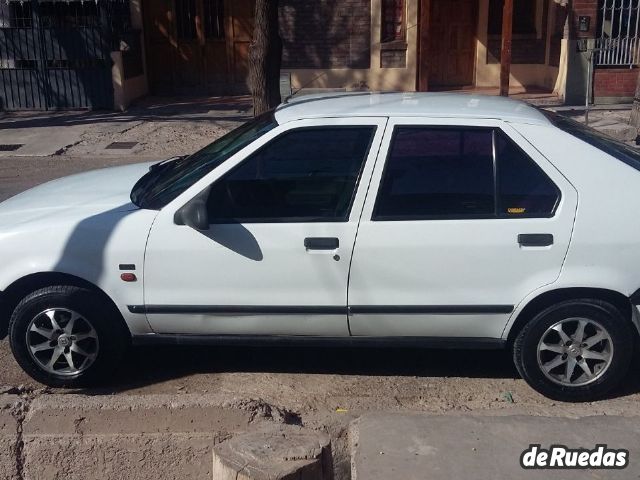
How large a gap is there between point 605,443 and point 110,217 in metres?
2.92

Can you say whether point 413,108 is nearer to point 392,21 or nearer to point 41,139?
point 41,139

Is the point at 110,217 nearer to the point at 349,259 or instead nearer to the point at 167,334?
the point at 167,334

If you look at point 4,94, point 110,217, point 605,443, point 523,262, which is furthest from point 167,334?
point 4,94

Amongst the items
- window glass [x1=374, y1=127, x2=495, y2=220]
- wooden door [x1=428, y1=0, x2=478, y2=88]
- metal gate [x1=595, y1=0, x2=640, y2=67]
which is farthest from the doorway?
window glass [x1=374, y1=127, x2=495, y2=220]

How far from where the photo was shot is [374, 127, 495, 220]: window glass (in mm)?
4762

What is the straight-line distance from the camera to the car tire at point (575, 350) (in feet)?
15.4

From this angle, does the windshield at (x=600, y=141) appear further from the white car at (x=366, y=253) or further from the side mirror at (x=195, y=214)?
the side mirror at (x=195, y=214)

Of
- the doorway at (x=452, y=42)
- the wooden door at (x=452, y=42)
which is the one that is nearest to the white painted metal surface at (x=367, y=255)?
the doorway at (x=452, y=42)

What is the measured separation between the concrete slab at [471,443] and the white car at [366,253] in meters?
0.40

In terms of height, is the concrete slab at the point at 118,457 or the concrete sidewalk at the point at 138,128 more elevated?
the concrete slab at the point at 118,457

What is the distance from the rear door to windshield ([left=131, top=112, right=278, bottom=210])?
2.77ft

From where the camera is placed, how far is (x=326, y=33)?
18.5 metres

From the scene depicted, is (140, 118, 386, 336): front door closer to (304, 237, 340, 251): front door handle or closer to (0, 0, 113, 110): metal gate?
(304, 237, 340, 251): front door handle

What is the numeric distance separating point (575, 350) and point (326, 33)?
48.1 ft
